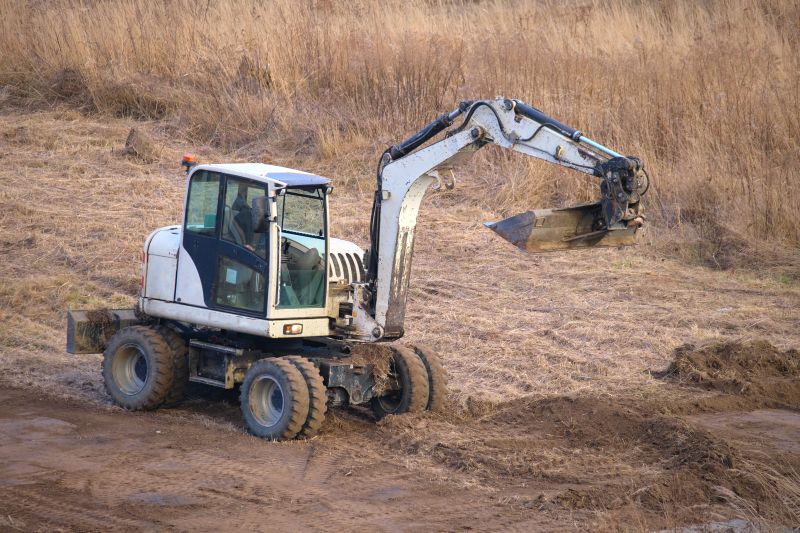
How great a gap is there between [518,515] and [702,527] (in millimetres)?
1117

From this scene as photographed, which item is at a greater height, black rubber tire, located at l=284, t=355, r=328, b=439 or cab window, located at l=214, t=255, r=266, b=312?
cab window, located at l=214, t=255, r=266, b=312

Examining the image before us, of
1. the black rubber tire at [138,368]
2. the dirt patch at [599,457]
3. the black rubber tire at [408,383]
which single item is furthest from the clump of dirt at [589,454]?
the black rubber tire at [138,368]

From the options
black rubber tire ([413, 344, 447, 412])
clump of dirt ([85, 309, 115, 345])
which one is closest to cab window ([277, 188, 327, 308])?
black rubber tire ([413, 344, 447, 412])

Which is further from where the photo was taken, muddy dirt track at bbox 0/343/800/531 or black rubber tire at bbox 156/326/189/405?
black rubber tire at bbox 156/326/189/405

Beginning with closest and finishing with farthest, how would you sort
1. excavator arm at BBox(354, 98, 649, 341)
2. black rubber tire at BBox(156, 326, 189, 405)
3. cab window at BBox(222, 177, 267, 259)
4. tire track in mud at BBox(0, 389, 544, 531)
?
tire track in mud at BBox(0, 389, 544, 531), excavator arm at BBox(354, 98, 649, 341), cab window at BBox(222, 177, 267, 259), black rubber tire at BBox(156, 326, 189, 405)

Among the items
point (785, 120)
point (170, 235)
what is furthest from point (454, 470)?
point (785, 120)

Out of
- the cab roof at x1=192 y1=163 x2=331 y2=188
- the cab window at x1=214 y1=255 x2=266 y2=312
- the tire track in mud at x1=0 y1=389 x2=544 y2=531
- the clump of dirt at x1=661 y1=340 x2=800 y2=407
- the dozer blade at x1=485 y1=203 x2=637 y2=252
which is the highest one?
the cab roof at x1=192 y1=163 x2=331 y2=188

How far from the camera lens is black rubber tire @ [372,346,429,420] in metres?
8.52

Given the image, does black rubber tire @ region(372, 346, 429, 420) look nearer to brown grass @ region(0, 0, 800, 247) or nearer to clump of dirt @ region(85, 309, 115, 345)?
clump of dirt @ region(85, 309, 115, 345)

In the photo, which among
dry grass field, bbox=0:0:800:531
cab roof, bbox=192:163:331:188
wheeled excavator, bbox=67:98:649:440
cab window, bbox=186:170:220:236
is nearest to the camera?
dry grass field, bbox=0:0:800:531

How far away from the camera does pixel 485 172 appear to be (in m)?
16.0

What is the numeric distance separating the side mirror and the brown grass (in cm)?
725

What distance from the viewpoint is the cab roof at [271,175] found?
27.0ft

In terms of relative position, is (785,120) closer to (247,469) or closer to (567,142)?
(567,142)
